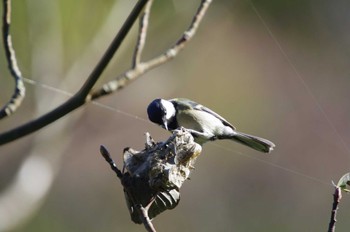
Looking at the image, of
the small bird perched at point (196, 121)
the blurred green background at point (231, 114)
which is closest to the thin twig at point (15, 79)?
the small bird perched at point (196, 121)

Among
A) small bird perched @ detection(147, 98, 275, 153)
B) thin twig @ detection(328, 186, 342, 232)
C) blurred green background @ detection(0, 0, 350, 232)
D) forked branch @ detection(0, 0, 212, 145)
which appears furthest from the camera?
blurred green background @ detection(0, 0, 350, 232)

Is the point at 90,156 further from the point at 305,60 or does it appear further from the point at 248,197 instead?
the point at 305,60

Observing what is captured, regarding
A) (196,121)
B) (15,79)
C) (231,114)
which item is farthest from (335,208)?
(231,114)

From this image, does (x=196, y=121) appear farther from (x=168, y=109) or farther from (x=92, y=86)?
(x=92, y=86)

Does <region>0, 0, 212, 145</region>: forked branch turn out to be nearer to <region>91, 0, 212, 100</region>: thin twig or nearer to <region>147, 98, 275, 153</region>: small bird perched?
<region>91, 0, 212, 100</region>: thin twig

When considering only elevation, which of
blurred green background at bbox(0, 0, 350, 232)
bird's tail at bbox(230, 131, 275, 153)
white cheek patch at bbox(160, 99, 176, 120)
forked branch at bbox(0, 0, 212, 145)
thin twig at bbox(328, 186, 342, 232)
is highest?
forked branch at bbox(0, 0, 212, 145)

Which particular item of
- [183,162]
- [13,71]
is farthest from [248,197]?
[13,71]

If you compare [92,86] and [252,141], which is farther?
[252,141]

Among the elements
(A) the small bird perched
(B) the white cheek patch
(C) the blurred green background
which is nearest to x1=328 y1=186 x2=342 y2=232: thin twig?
(A) the small bird perched
